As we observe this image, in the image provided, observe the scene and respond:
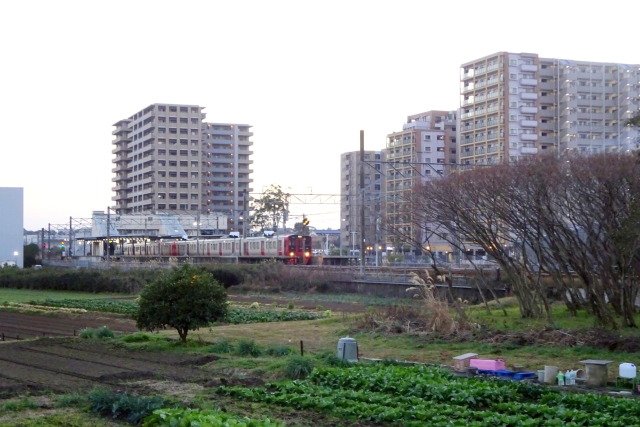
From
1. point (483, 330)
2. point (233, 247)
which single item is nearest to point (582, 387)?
point (483, 330)

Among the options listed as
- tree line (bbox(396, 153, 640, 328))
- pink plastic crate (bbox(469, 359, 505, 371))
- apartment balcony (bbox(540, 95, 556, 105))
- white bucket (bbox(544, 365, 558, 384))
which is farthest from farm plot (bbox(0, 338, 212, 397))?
apartment balcony (bbox(540, 95, 556, 105))

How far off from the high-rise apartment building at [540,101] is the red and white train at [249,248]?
14447 millimetres

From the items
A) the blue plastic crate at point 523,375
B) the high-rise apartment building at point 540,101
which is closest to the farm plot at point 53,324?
the blue plastic crate at point 523,375

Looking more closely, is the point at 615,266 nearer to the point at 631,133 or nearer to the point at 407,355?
the point at 407,355

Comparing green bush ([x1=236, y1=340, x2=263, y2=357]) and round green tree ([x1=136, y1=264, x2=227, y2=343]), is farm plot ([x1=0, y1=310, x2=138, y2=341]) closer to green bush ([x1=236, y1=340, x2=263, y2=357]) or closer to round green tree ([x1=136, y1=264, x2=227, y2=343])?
round green tree ([x1=136, y1=264, x2=227, y2=343])

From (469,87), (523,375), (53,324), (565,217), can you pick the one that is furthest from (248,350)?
(469,87)

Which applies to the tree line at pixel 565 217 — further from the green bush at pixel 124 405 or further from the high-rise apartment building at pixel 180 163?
the high-rise apartment building at pixel 180 163

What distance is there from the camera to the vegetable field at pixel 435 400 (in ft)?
31.8

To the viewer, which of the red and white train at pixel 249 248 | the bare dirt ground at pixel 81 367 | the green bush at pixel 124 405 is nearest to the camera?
the green bush at pixel 124 405

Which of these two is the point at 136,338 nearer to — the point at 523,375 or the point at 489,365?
the point at 489,365

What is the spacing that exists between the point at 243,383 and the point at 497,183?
12334mm

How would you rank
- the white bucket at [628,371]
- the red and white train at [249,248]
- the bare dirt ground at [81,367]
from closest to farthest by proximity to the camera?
the white bucket at [628,371], the bare dirt ground at [81,367], the red and white train at [249,248]

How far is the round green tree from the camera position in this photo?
725 inches

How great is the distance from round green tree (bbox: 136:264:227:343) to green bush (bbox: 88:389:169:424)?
24.9ft
